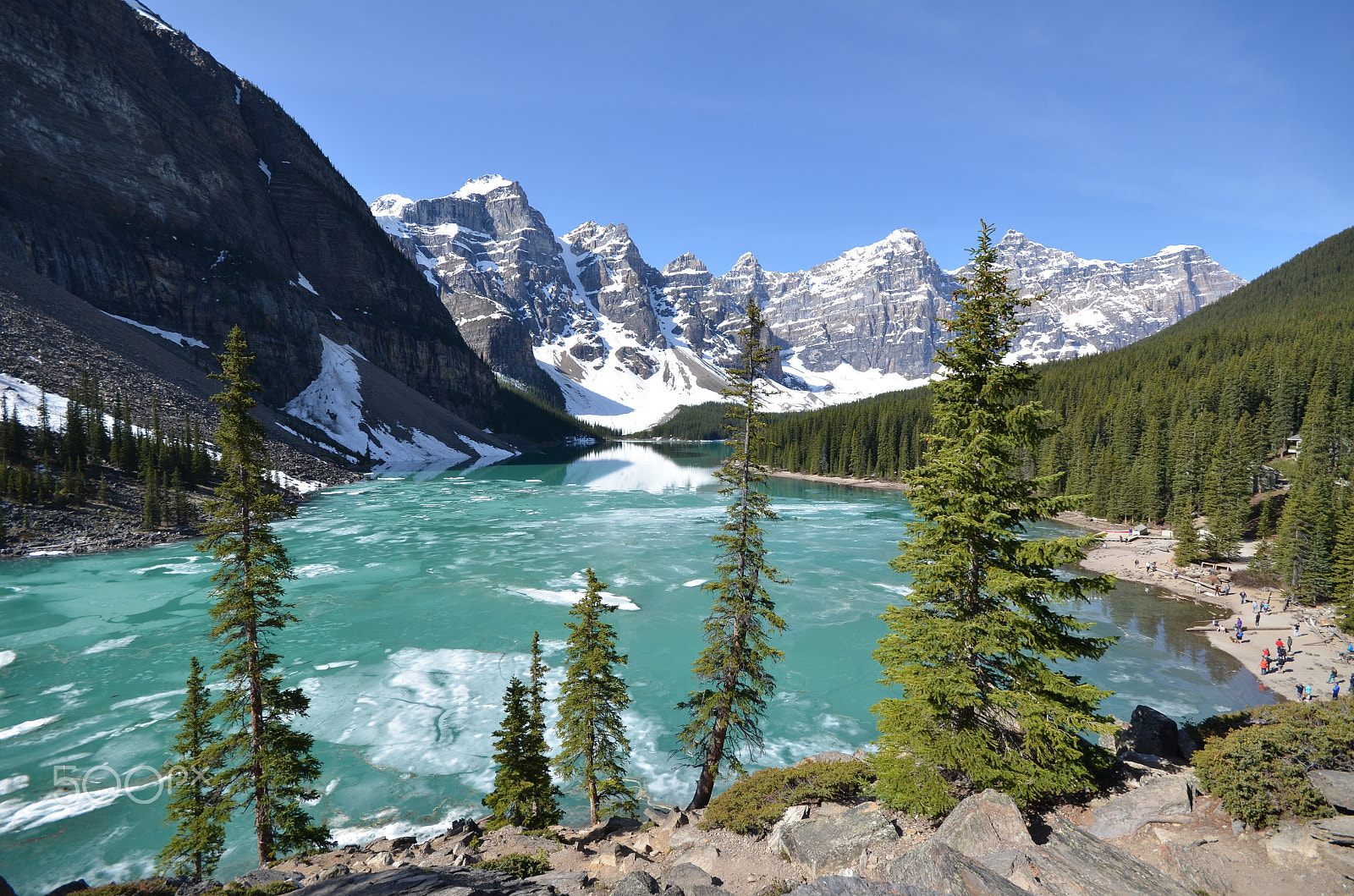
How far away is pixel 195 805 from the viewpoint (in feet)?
41.5

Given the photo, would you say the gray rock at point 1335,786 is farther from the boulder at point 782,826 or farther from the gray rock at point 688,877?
the gray rock at point 688,877

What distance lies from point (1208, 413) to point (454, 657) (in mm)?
82600

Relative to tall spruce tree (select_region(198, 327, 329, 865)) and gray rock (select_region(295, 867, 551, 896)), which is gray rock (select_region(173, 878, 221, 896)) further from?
gray rock (select_region(295, 867, 551, 896))

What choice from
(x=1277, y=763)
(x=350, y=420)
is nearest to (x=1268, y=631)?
(x=1277, y=763)

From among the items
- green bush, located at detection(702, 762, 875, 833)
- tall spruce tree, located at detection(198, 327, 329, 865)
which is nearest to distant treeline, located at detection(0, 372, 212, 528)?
tall spruce tree, located at detection(198, 327, 329, 865)

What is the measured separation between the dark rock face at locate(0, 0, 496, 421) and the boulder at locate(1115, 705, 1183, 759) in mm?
128059

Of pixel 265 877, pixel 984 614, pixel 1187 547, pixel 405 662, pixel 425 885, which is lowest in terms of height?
pixel 405 662

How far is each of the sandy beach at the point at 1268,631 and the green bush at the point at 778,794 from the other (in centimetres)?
1796

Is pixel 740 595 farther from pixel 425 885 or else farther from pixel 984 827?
pixel 425 885

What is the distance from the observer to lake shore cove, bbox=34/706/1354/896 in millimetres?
7414

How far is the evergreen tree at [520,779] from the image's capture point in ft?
48.4

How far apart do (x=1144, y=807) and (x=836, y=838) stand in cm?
531

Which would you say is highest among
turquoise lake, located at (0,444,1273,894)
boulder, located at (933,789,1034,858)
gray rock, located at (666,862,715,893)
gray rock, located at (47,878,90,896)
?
boulder, located at (933,789,1034,858)

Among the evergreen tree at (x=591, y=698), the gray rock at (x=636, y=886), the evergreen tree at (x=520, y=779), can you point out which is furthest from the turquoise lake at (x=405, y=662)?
the gray rock at (x=636, y=886)
